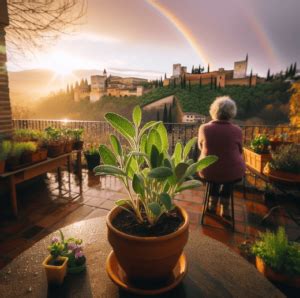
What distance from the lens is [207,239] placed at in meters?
1.11

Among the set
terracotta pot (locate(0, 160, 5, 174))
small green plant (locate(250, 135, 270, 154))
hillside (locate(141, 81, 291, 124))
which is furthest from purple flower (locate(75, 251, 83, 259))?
hillside (locate(141, 81, 291, 124))

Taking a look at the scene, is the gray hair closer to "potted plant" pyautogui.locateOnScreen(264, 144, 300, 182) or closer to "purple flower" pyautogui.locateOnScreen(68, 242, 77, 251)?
"potted plant" pyautogui.locateOnScreen(264, 144, 300, 182)

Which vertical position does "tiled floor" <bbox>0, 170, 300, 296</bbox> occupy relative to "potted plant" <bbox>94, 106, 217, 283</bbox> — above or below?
below

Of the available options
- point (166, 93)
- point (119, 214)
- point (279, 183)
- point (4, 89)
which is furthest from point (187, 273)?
point (166, 93)

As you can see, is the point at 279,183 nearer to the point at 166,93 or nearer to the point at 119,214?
the point at 119,214

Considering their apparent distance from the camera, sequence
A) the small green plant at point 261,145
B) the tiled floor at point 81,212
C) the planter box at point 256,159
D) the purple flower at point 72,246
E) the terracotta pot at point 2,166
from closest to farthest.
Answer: the purple flower at point 72,246, the tiled floor at point 81,212, the terracotta pot at point 2,166, the planter box at point 256,159, the small green plant at point 261,145

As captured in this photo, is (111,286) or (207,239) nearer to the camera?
(111,286)

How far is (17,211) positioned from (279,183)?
3.30m

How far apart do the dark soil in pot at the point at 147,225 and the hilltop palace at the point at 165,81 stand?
37.2 metres

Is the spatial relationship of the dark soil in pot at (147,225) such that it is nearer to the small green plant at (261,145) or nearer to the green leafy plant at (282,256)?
the green leafy plant at (282,256)

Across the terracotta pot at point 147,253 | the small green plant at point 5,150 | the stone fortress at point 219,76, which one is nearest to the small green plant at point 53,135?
the small green plant at point 5,150

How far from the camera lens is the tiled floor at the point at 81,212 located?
2.62 meters

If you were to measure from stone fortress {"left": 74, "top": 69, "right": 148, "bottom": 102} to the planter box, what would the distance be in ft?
115

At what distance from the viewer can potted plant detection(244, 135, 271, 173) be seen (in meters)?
2.94
